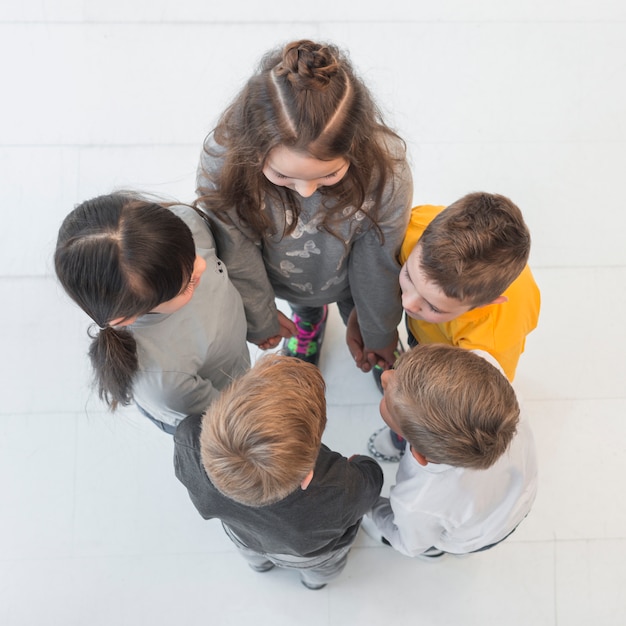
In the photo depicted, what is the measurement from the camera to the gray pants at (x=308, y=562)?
1.11 m

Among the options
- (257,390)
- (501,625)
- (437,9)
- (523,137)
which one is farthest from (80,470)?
(437,9)

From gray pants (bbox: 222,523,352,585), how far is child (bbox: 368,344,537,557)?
15 centimetres

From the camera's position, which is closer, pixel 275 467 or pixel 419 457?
pixel 275 467

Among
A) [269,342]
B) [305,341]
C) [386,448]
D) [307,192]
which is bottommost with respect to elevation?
Answer: [386,448]

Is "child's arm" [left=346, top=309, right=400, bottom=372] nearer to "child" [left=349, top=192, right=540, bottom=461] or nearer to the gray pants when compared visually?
"child" [left=349, top=192, right=540, bottom=461]

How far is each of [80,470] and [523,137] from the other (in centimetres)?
152

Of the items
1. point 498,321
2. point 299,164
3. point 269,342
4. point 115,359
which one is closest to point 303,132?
point 299,164

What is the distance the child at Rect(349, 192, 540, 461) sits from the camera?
0.98 meters

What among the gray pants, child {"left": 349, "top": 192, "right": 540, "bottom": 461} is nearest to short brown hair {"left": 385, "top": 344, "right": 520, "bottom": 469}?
child {"left": 349, "top": 192, "right": 540, "bottom": 461}

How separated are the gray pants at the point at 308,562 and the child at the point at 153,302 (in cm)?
31

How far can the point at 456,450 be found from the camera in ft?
2.94

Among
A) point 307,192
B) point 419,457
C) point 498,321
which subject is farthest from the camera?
point 498,321

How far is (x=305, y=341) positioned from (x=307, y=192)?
2.30 ft

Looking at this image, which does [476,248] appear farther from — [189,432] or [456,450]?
[189,432]
